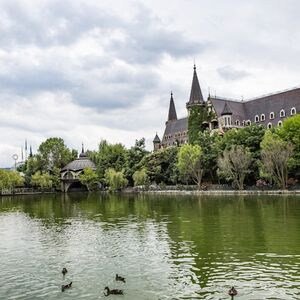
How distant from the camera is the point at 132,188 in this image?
83.8 metres

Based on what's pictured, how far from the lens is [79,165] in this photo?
105938mm

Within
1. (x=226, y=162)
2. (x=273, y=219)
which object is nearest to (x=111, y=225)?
(x=273, y=219)

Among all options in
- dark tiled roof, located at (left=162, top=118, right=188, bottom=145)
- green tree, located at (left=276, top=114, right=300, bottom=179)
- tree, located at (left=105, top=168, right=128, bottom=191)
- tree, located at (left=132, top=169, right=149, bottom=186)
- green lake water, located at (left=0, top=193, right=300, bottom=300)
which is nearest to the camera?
green lake water, located at (left=0, top=193, right=300, bottom=300)

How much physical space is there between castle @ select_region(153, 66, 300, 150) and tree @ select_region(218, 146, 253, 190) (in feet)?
81.2

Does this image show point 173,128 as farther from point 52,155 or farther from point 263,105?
point 52,155

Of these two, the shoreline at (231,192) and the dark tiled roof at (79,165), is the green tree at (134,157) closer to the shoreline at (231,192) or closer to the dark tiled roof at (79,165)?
the shoreline at (231,192)

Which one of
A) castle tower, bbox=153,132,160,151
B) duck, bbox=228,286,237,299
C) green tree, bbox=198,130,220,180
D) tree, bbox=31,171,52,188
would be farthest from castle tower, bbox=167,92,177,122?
duck, bbox=228,286,237,299

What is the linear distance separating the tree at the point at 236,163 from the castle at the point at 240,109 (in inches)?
975

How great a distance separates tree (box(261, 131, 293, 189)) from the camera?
176 feet

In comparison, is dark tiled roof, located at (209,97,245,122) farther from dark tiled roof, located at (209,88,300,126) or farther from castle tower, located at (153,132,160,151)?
castle tower, located at (153,132,160,151)

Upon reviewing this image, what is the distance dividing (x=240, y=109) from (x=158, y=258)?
259ft

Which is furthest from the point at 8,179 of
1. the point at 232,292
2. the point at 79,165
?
the point at 232,292

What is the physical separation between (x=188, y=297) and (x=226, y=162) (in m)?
47.7

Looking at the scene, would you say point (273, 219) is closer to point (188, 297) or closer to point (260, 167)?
point (188, 297)
